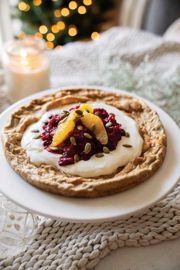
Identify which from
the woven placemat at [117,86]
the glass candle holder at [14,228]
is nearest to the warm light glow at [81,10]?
the woven placemat at [117,86]

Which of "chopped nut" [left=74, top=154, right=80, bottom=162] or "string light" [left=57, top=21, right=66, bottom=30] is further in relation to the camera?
"string light" [left=57, top=21, right=66, bottom=30]

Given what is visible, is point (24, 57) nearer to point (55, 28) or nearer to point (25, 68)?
point (25, 68)

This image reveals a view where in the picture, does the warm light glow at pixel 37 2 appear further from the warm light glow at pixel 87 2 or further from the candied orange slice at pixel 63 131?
the candied orange slice at pixel 63 131

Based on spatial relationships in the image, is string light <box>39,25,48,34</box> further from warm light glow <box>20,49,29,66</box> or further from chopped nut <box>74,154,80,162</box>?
chopped nut <box>74,154,80,162</box>

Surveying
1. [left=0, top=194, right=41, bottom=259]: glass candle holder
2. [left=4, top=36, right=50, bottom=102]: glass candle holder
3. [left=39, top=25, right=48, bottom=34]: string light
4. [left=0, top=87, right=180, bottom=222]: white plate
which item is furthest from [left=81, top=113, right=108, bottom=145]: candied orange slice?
[left=39, top=25, right=48, bottom=34]: string light

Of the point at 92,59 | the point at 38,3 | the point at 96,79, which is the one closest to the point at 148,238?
the point at 96,79

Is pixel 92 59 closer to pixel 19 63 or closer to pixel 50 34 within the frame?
pixel 19 63
